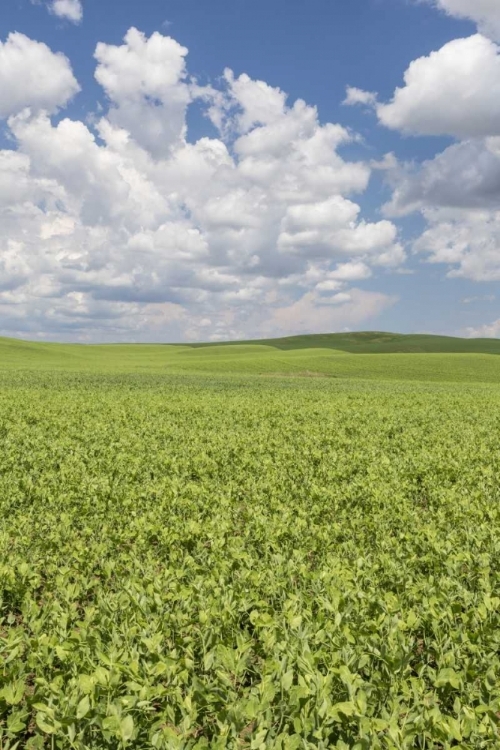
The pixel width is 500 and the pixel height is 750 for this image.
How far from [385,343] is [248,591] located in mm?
143477

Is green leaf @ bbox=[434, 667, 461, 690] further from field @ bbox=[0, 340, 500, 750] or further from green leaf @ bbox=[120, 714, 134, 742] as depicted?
green leaf @ bbox=[120, 714, 134, 742]

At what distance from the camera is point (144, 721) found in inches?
162

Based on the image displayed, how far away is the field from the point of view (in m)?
4.01

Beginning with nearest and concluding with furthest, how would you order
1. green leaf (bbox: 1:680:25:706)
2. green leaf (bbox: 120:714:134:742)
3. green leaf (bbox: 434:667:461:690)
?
green leaf (bbox: 120:714:134:742), green leaf (bbox: 1:680:25:706), green leaf (bbox: 434:667:461:690)

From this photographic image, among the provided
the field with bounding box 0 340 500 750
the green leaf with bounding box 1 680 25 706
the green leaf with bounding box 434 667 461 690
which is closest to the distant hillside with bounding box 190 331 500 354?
the field with bounding box 0 340 500 750

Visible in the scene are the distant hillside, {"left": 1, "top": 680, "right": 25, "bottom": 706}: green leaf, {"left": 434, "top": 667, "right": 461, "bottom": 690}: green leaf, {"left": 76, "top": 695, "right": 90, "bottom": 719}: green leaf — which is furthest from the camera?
the distant hillside

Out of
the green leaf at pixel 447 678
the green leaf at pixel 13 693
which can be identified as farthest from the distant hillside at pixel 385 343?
the green leaf at pixel 13 693

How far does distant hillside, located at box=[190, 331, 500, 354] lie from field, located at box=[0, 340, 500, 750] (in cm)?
11116

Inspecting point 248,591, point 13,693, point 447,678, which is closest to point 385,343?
point 248,591

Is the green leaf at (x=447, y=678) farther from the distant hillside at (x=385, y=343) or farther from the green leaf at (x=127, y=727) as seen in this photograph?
the distant hillside at (x=385, y=343)

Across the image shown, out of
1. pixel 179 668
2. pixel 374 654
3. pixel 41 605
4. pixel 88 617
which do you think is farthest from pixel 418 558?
pixel 41 605

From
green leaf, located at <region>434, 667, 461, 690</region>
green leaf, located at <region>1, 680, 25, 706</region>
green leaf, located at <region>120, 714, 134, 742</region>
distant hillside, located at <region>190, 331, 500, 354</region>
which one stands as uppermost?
distant hillside, located at <region>190, 331, 500, 354</region>

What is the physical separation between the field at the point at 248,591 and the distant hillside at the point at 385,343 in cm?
11116

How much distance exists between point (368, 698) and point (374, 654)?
0.48 meters
